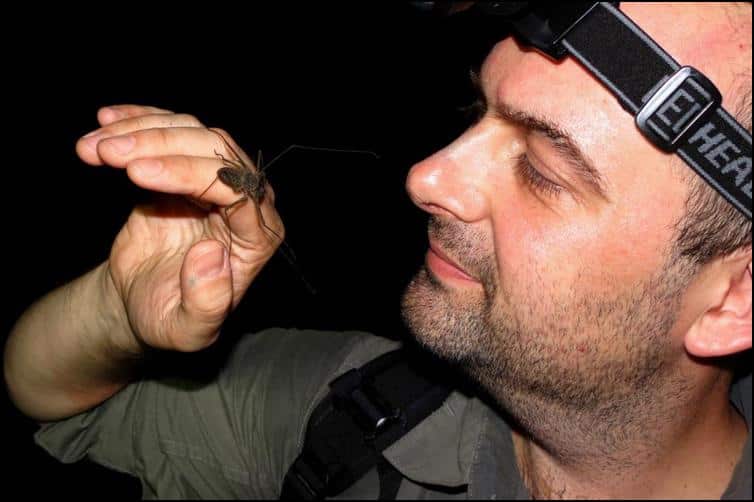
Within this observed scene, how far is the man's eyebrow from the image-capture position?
4.36 ft

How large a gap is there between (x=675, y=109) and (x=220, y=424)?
1.70 metres

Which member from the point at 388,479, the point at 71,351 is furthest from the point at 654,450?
the point at 71,351

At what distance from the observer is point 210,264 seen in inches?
51.4

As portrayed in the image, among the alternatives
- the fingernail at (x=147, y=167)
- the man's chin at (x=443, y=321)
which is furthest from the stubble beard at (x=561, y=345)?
the fingernail at (x=147, y=167)

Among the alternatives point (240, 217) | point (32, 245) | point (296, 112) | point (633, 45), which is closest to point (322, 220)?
point (296, 112)

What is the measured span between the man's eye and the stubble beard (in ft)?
0.68

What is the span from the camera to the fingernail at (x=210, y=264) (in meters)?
1.30

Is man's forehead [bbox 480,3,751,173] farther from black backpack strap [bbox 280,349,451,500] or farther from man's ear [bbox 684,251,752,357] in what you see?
black backpack strap [bbox 280,349,451,500]

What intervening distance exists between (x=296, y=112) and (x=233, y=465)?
130 inches

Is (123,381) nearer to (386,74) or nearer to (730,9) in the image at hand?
(730,9)

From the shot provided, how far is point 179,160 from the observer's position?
1272 mm

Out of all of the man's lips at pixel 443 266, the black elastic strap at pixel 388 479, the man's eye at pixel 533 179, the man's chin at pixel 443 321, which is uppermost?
the man's eye at pixel 533 179

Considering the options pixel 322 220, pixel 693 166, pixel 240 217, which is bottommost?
pixel 322 220

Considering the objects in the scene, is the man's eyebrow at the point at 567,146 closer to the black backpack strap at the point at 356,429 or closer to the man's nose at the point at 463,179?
the man's nose at the point at 463,179
